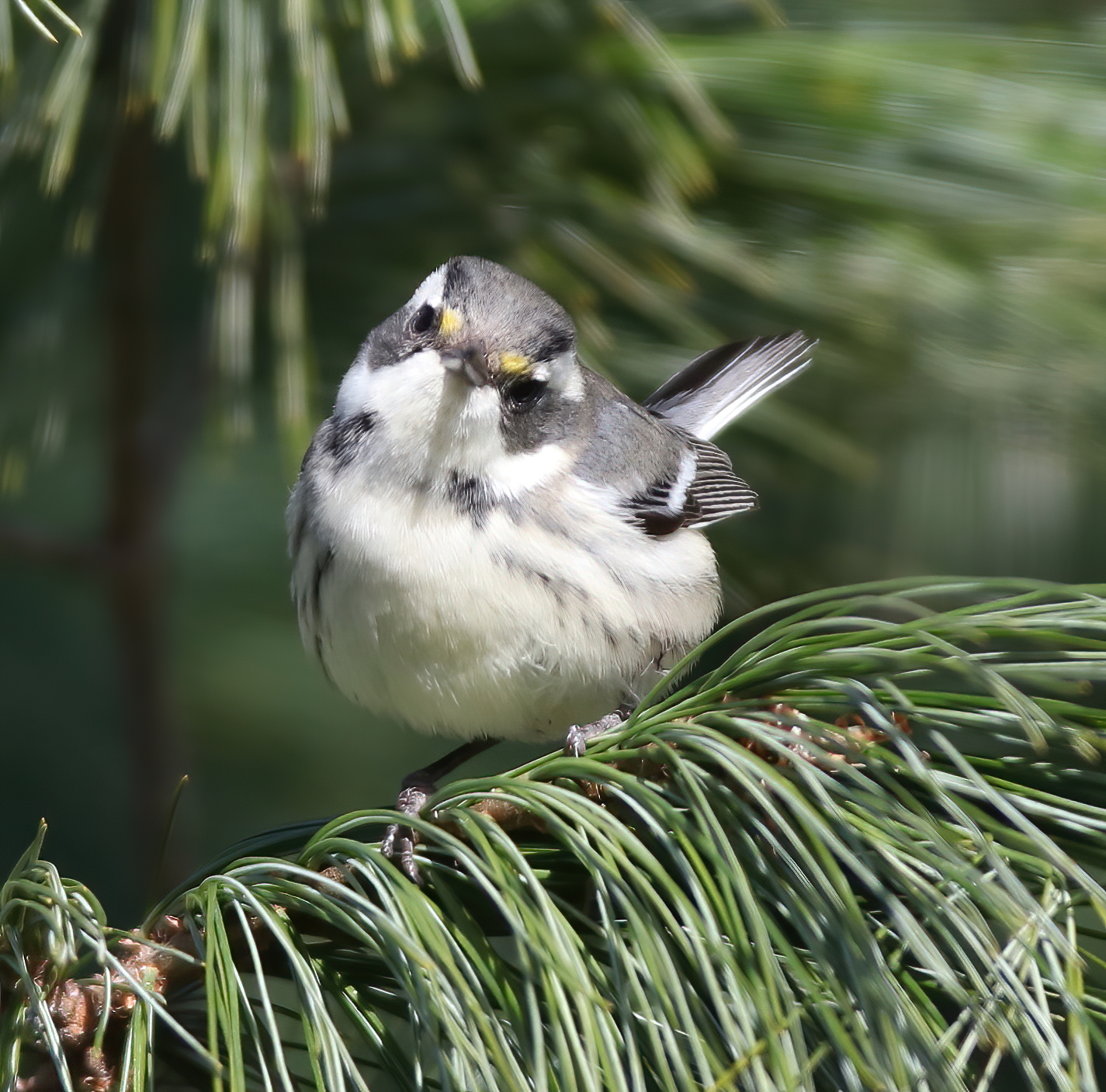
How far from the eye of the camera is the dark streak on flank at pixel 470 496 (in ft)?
6.24

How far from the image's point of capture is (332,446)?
207 cm

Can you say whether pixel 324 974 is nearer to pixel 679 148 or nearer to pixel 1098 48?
pixel 679 148

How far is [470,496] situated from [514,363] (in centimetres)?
24

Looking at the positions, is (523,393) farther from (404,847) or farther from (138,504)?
(404,847)

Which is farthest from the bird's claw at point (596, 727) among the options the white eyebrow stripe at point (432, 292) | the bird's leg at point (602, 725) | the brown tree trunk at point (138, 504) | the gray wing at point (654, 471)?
the brown tree trunk at point (138, 504)

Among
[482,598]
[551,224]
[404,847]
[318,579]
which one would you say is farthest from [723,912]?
[551,224]

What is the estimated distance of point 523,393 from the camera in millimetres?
2088

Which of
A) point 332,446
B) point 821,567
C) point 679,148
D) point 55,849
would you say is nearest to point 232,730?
point 55,849

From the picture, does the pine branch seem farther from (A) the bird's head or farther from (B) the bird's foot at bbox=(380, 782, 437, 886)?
(A) the bird's head

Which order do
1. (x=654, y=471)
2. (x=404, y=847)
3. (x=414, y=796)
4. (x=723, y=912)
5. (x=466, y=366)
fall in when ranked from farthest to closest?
1. (x=654, y=471)
2. (x=414, y=796)
3. (x=466, y=366)
4. (x=404, y=847)
5. (x=723, y=912)

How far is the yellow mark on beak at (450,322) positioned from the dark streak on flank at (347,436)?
182 millimetres

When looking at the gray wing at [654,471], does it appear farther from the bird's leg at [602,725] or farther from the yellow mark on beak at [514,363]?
the bird's leg at [602,725]

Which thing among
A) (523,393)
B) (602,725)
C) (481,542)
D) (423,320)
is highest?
(423,320)

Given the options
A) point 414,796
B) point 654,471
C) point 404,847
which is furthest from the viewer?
point 654,471
